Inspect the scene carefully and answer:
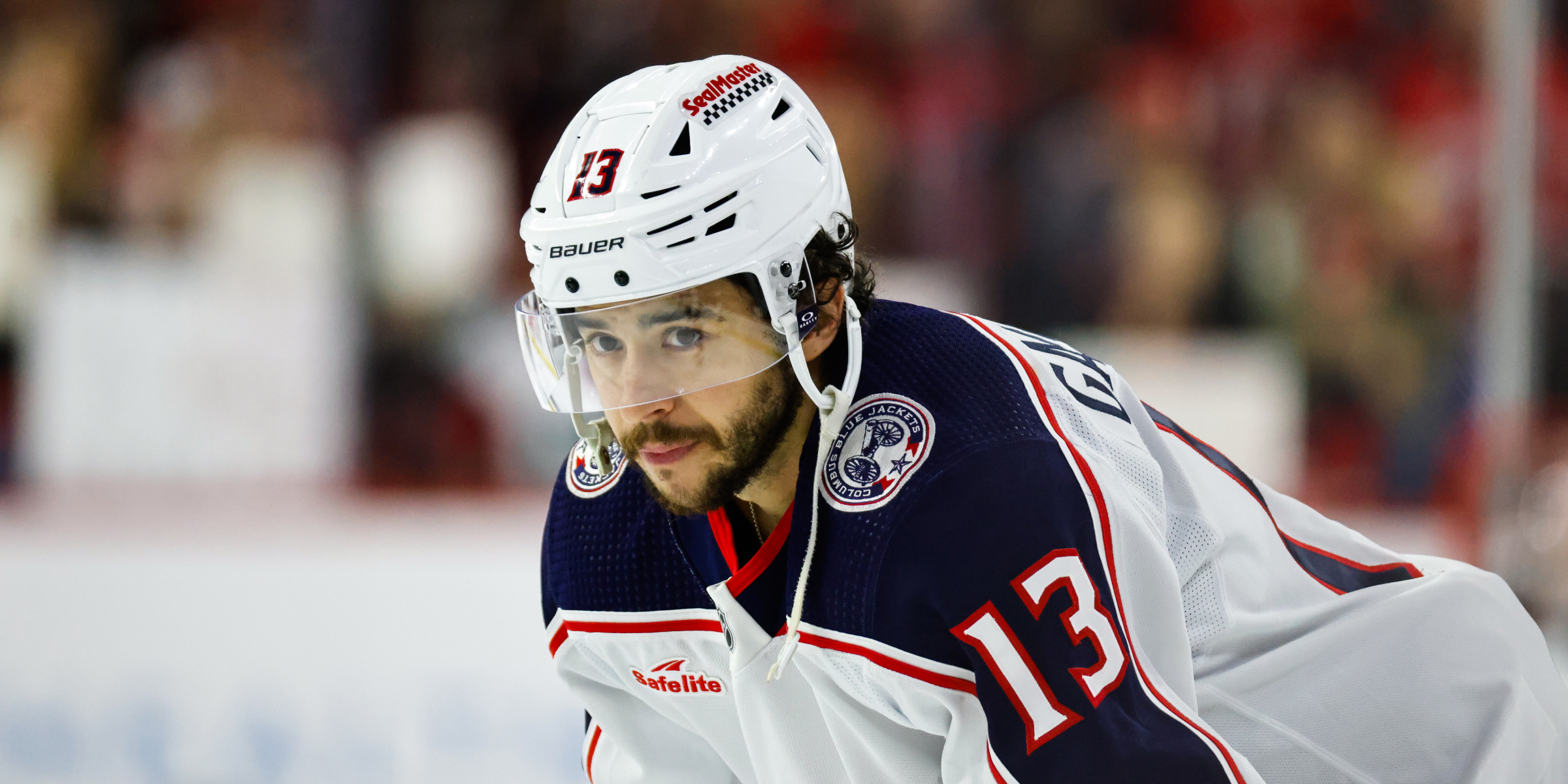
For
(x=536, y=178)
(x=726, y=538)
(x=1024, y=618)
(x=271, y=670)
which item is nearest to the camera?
(x=1024, y=618)

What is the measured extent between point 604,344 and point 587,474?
0.38 meters

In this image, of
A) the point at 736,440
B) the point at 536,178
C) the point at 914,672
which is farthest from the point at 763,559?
the point at 536,178

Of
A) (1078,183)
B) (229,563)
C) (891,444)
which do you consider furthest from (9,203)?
(891,444)

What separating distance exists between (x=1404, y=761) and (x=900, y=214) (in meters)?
3.01

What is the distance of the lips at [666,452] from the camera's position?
1671mm

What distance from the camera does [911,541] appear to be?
1517 millimetres

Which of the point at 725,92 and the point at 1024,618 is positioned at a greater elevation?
the point at 725,92

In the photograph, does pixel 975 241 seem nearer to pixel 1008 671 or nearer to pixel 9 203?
pixel 9 203

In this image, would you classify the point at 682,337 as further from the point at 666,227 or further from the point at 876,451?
the point at 876,451

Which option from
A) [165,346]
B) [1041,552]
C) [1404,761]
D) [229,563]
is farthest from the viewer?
[165,346]

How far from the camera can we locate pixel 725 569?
1.83m

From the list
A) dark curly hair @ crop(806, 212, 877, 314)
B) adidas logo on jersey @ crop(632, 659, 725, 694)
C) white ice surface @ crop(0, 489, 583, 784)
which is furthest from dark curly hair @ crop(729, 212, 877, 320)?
white ice surface @ crop(0, 489, 583, 784)

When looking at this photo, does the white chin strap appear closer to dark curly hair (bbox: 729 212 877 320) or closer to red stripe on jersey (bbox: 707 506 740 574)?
dark curly hair (bbox: 729 212 877 320)

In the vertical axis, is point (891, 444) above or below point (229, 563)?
above
